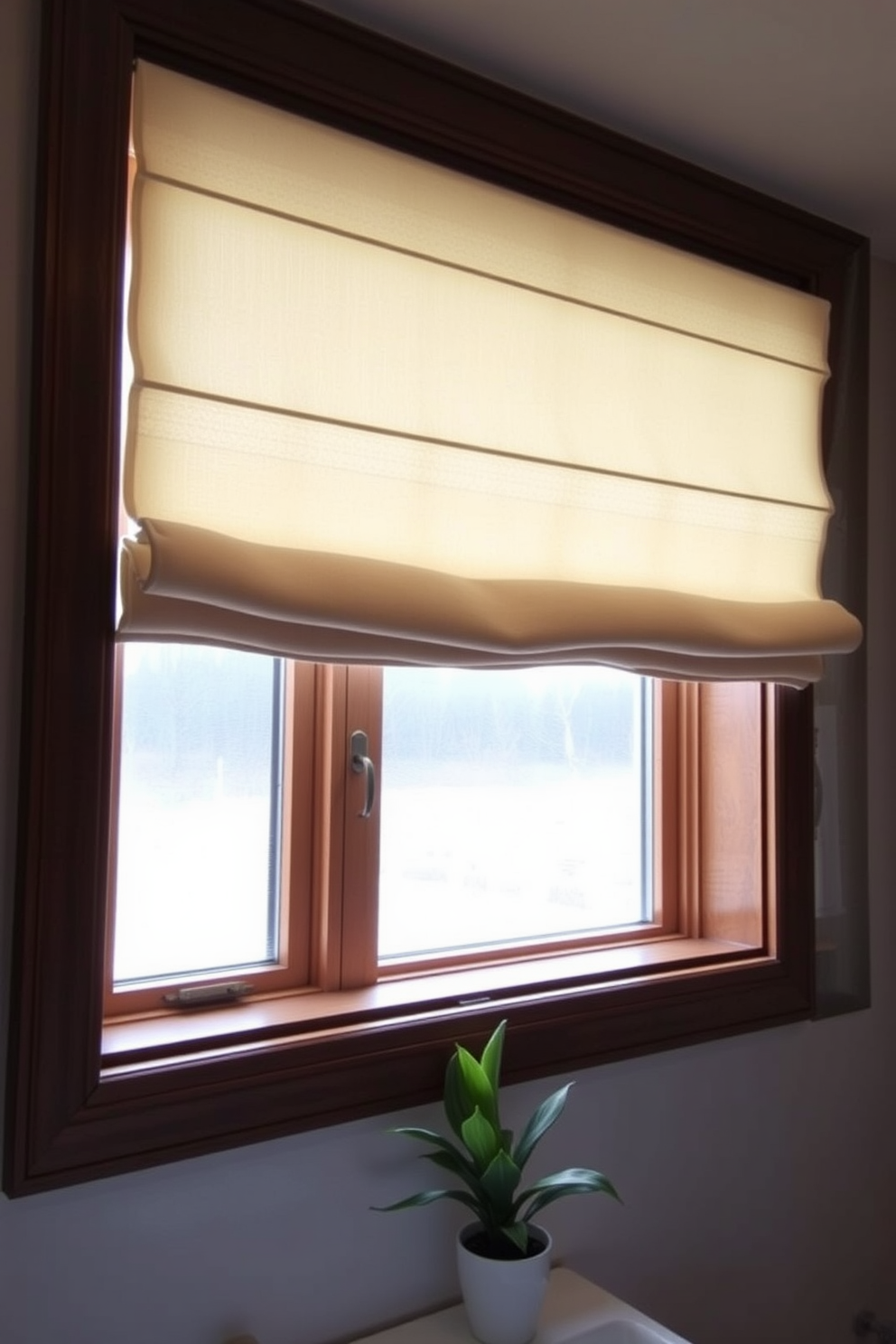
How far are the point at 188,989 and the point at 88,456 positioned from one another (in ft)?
2.14

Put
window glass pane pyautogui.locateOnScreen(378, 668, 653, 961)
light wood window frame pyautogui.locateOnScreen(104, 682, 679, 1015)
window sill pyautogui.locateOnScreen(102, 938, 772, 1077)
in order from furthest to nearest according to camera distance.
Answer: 1. window glass pane pyautogui.locateOnScreen(378, 668, 653, 961)
2. light wood window frame pyautogui.locateOnScreen(104, 682, 679, 1015)
3. window sill pyautogui.locateOnScreen(102, 938, 772, 1077)

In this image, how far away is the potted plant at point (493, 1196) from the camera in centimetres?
125

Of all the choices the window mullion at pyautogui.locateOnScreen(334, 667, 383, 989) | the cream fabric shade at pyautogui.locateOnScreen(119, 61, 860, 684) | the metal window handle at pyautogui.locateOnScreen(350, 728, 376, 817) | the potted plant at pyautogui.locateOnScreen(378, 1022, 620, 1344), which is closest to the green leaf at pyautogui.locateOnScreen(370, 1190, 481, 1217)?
the potted plant at pyautogui.locateOnScreen(378, 1022, 620, 1344)

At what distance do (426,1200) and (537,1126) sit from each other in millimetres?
159

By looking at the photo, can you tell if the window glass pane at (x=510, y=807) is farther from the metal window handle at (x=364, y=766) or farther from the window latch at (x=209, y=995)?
the window latch at (x=209, y=995)

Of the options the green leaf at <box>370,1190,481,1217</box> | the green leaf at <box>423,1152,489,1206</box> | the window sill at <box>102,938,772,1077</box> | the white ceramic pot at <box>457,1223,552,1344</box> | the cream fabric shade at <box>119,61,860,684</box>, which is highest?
the cream fabric shade at <box>119,61,860,684</box>

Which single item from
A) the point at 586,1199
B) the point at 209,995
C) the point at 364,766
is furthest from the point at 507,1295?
the point at 364,766

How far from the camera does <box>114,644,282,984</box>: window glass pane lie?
1.32 m

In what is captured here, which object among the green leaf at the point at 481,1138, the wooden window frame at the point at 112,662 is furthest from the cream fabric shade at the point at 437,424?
the green leaf at the point at 481,1138

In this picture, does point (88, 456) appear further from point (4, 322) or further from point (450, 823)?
point (450, 823)

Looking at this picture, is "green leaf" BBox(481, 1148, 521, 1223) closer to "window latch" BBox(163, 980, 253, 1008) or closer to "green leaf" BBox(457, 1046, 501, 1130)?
"green leaf" BBox(457, 1046, 501, 1130)

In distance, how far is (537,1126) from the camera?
4.33ft

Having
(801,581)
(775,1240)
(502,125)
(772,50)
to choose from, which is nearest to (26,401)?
(502,125)

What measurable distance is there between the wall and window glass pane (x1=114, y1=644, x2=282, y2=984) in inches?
8.7
